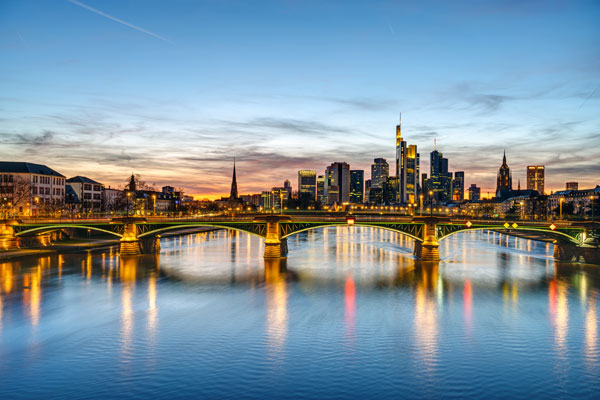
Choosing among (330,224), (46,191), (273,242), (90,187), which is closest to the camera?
(330,224)

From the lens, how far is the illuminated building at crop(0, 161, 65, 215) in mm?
119500

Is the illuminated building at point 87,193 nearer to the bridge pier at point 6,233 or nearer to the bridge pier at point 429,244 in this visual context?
the bridge pier at point 6,233

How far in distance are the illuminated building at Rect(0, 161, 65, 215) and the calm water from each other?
66353 mm

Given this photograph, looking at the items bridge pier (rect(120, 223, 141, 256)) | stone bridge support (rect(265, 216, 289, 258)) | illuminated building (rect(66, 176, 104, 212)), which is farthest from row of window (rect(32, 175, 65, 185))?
stone bridge support (rect(265, 216, 289, 258))

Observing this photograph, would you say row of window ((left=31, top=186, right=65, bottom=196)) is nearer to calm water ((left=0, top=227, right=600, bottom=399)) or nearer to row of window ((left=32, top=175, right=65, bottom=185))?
row of window ((left=32, top=175, right=65, bottom=185))

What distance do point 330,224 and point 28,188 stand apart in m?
100.0

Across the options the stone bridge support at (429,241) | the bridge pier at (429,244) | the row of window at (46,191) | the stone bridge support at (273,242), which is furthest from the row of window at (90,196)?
the bridge pier at (429,244)

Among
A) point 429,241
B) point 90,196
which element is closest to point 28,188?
point 90,196

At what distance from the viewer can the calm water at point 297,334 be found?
2619 centimetres

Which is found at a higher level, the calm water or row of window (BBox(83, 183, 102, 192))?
row of window (BBox(83, 183, 102, 192))

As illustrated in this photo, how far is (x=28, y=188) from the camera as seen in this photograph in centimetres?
12656

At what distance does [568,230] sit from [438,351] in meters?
64.6

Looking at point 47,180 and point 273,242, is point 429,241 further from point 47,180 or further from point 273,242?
point 47,180

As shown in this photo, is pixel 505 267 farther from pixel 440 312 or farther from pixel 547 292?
pixel 440 312
